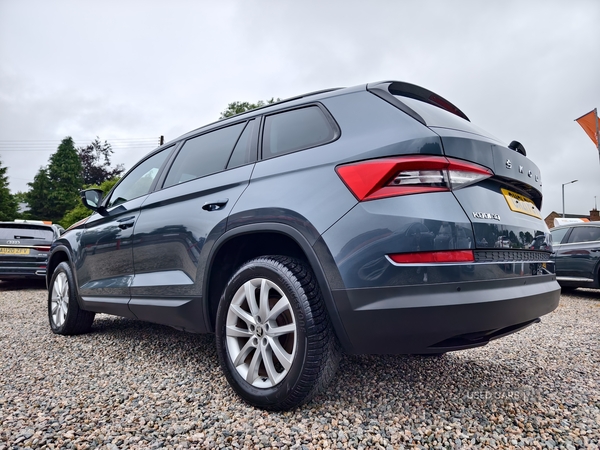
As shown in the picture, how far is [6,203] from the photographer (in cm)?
3644

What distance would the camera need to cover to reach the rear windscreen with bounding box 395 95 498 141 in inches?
78.8

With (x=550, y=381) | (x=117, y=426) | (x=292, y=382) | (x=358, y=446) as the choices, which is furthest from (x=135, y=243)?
(x=550, y=381)

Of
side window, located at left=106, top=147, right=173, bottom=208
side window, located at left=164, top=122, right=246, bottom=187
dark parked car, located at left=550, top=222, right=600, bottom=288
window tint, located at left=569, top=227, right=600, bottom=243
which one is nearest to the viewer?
side window, located at left=164, top=122, right=246, bottom=187

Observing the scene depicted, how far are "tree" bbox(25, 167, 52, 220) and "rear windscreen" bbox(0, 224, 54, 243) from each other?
36060 millimetres

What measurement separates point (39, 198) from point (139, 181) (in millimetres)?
44342

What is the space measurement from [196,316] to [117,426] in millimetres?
744

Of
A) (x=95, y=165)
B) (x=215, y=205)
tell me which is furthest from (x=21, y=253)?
(x=95, y=165)

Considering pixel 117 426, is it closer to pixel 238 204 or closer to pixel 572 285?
pixel 238 204

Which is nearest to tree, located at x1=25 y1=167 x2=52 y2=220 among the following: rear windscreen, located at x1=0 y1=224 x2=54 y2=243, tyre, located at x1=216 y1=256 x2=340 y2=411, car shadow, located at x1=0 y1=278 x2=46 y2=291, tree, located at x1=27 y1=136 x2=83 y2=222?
tree, located at x1=27 y1=136 x2=83 y2=222

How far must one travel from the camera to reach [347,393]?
2.30 meters

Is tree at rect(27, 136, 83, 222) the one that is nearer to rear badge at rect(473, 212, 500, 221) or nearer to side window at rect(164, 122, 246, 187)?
side window at rect(164, 122, 246, 187)

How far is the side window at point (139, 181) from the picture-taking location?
3453mm

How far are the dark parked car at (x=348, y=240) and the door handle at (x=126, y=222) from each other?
0.59m

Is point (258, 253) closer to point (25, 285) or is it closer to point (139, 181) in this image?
point (139, 181)
